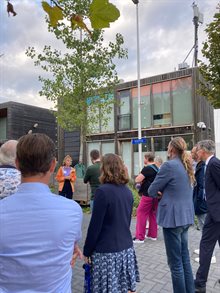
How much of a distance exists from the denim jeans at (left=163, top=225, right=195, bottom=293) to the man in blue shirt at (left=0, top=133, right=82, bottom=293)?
205 cm

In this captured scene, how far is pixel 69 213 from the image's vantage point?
5.07ft

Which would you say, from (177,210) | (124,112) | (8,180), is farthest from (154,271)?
(124,112)

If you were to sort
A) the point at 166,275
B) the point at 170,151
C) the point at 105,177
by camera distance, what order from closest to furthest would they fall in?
the point at 105,177 < the point at 170,151 < the point at 166,275

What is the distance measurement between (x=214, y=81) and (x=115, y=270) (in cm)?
847

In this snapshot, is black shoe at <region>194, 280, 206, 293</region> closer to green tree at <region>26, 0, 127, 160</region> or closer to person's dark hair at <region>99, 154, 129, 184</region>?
person's dark hair at <region>99, 154, 129, 184</region>

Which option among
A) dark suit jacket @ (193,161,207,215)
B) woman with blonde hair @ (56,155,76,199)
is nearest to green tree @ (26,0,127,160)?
woman with blonde hair @ (56,155,76,199)

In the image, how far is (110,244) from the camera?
9.14 ft

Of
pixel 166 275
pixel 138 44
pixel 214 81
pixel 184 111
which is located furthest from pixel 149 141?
pixel 166 275

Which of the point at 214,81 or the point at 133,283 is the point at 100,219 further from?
the point at 214,81

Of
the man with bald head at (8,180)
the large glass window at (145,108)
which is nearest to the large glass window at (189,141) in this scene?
the large glass window at (145,108)

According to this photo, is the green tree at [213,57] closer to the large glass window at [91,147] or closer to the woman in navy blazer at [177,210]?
the woman in navy blazer at [177,210]

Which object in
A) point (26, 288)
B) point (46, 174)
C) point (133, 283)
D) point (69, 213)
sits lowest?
point (133, 283)

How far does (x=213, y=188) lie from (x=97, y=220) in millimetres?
1873

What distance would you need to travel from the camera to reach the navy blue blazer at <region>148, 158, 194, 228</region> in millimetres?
3430
